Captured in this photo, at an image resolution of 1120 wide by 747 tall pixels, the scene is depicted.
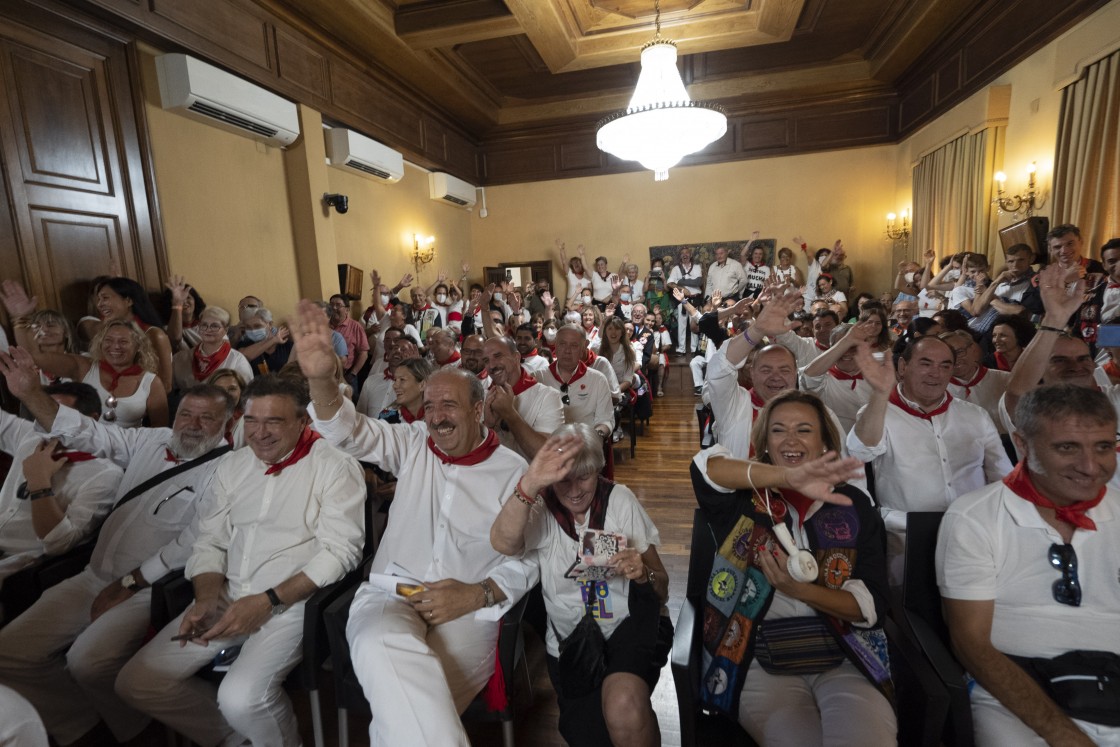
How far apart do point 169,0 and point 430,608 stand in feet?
16.4

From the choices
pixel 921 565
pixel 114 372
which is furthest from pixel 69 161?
pixel 921 565

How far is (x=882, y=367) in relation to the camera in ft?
6.56

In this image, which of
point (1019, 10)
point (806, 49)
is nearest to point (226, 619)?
point (1019, 10)

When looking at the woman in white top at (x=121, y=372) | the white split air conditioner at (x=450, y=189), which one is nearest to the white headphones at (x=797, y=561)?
the woman in white top at (x=121, y=372)

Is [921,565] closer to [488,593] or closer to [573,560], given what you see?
[573,560]

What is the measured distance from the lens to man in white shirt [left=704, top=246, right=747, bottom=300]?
374 inches

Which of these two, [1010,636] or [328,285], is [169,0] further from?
[1010,636]

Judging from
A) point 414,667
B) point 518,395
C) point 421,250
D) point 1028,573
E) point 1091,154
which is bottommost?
point 414,667

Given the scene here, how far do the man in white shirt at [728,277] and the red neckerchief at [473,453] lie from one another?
26.6 feet

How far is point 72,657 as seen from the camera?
188 centimetres

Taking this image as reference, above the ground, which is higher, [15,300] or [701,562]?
[15,300]

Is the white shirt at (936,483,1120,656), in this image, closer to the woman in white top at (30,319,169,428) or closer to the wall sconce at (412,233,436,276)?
the woman in white top at (30,319,169,428)

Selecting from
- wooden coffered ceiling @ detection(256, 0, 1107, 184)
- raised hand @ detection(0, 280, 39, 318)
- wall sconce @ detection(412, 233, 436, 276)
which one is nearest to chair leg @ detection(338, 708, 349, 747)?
raised hand @ detection(0, 280, 39, 318)

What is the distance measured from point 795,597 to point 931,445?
4.05 feet
